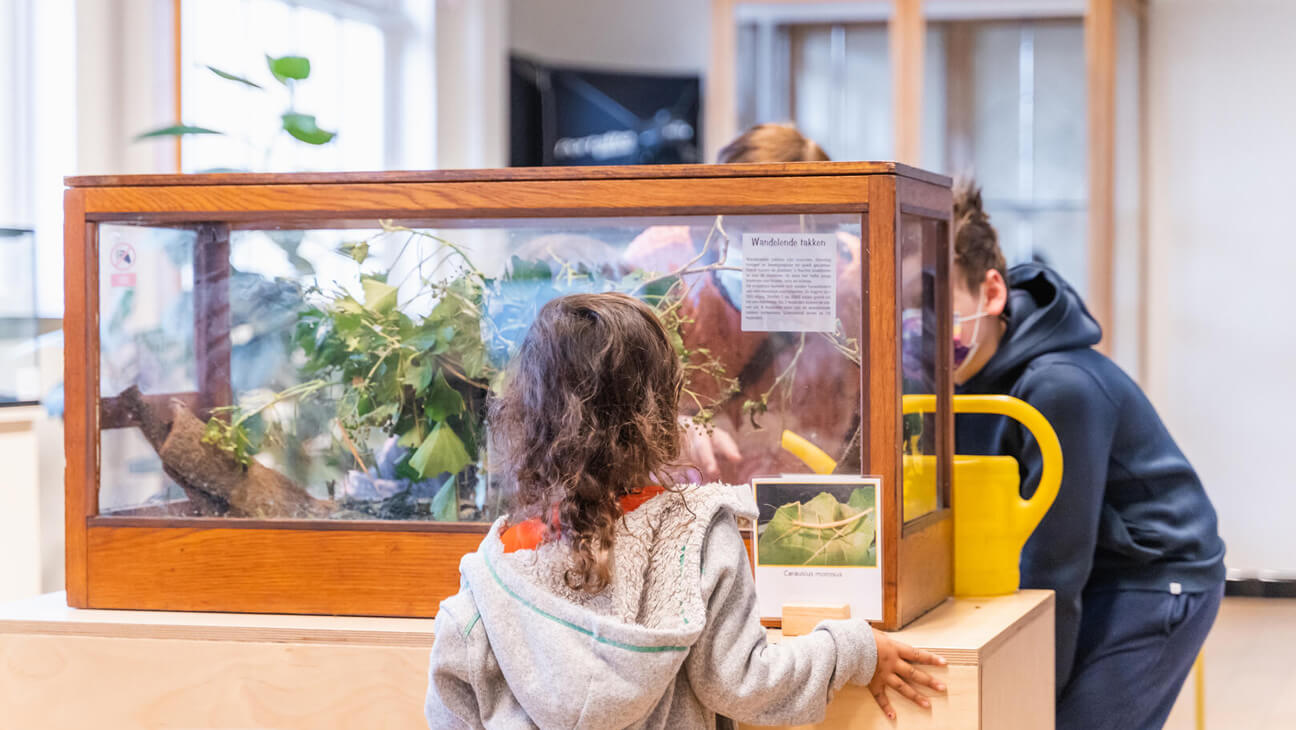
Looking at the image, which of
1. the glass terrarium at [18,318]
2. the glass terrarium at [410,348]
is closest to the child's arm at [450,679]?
the glass terrarium at [410,348]

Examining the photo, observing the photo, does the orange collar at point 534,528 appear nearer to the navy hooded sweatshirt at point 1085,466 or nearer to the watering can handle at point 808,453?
the watering can handle at point 808,453

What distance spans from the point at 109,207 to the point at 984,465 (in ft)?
3.67

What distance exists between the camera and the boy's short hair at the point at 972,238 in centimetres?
190

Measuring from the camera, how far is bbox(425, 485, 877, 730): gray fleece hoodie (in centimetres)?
122

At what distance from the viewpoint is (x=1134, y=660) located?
6.43 feet

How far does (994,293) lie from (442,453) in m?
0.85

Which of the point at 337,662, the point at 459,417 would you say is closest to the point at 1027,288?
the point at 459,417

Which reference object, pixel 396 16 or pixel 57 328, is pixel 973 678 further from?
pixel 396 16

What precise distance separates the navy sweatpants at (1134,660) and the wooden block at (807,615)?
698mm

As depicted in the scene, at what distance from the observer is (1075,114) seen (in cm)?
461

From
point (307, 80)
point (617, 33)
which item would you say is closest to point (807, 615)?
point (307, 80)

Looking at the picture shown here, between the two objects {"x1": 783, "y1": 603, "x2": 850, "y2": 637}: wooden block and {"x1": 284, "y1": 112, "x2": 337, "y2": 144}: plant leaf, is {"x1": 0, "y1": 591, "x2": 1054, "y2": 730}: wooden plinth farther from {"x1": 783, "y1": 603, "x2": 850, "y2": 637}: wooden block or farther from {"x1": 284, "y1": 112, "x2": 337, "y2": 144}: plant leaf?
{"x1": 284, "y1": 112, "x2": 337, "y2": 144}: plant leaf

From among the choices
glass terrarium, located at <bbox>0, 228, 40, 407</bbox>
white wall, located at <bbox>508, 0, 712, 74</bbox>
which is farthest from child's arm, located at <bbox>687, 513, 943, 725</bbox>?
white wall, located at <bbox>508, 0, 712, 74</bbox>

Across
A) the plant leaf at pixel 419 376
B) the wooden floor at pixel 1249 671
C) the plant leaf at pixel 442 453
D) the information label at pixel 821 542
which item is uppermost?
the plant leaf at pixel 419 376
